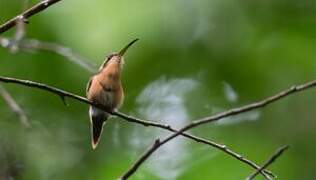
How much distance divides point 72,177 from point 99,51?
39.3 inches

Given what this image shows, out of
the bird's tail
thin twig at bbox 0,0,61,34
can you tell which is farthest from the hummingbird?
thin twig at bbox 0,0,61,34

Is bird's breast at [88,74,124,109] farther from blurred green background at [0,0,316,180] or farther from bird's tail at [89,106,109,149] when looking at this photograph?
blurred green background at [0,0,316,180]

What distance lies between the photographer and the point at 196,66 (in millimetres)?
3969

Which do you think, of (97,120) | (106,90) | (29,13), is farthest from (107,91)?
(29,13)

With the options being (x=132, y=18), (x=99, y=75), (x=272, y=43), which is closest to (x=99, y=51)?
(x=132, y=18)

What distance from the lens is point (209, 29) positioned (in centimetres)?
409

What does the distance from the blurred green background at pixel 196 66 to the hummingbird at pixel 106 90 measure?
1.17 feet

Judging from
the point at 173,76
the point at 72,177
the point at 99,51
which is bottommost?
the point at 72,177

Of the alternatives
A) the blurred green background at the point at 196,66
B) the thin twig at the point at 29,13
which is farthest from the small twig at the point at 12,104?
the thin twig at the point at 29,13

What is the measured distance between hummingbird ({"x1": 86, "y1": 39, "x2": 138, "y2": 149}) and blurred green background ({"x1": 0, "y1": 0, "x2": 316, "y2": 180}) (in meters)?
0.36

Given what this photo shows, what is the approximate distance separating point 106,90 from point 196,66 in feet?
3.22

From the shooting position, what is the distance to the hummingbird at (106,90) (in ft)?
10.0

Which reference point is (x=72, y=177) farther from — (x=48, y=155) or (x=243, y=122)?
(x=243, y=122)

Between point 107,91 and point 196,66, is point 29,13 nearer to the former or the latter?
point 107,91
